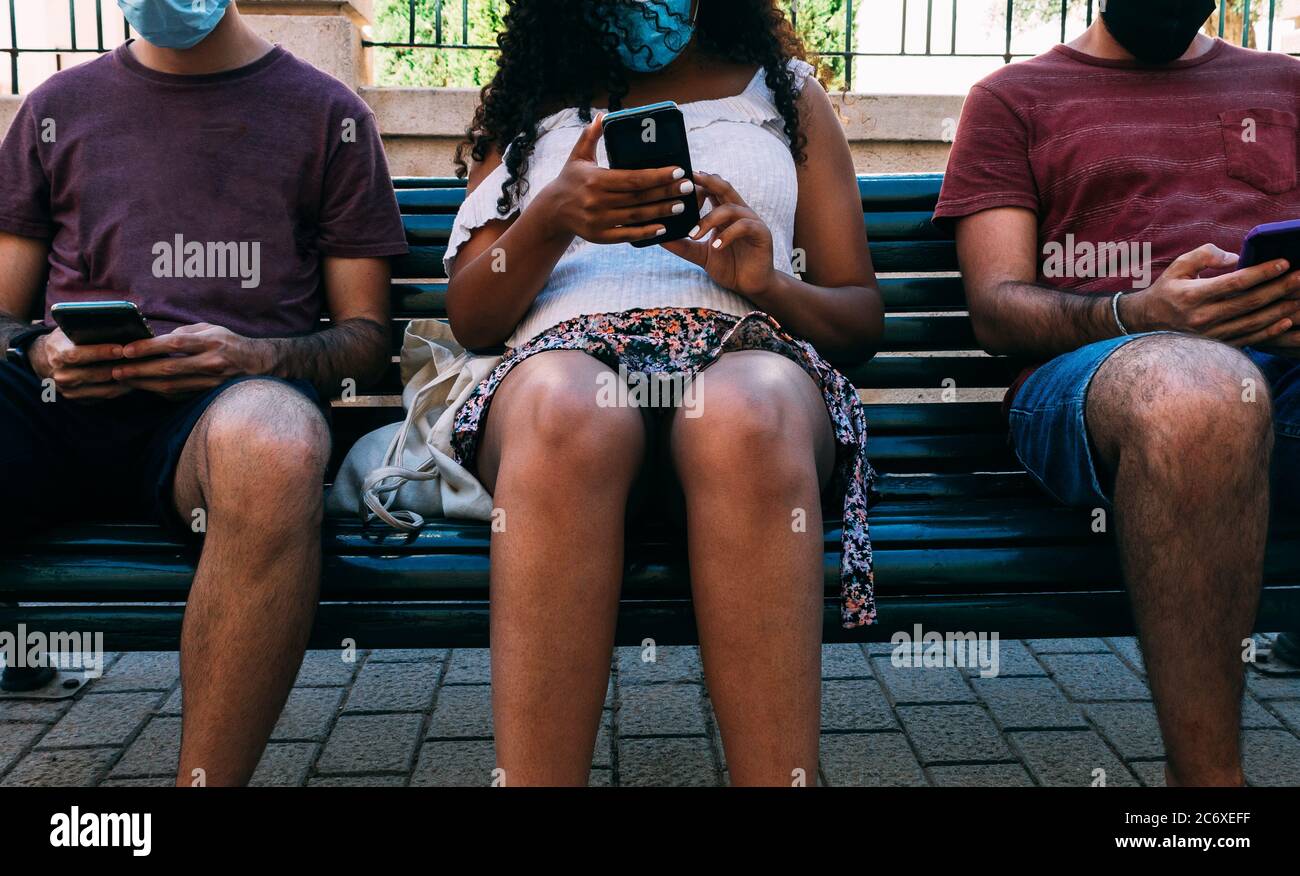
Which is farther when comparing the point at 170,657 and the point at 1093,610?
the point at 170,657

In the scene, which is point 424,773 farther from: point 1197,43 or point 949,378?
point 1197,43

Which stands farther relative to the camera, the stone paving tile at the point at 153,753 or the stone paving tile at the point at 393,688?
the stone paving tile at the point at 393,688

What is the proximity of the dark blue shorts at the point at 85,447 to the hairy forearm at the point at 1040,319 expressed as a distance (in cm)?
139

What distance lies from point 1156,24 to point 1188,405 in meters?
1.08

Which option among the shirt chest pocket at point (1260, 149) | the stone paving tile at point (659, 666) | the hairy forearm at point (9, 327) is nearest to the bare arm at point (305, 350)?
the hairy forearm at point (9, 327)

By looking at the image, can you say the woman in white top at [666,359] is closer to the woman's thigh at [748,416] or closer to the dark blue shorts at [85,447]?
the woman's thigh at [748,416]

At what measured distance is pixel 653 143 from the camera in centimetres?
196

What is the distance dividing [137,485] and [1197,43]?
2424 mm

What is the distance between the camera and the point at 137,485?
219cm

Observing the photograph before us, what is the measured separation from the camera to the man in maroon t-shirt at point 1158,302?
1787mm

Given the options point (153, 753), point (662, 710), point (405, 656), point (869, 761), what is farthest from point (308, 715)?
point (869, 761)

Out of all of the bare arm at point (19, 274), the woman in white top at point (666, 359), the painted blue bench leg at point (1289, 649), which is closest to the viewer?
the woman in white top at point (666, 359)

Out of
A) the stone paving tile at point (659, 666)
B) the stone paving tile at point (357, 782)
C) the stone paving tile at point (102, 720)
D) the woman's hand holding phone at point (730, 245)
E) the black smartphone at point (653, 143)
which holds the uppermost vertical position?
the black smartphone at point (653, 143)

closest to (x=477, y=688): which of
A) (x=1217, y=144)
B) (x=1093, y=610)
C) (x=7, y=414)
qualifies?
(x=7, y=414)
